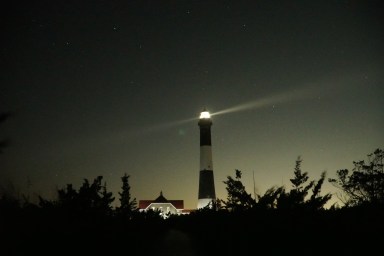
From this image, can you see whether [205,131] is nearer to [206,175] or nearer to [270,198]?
[206,175]

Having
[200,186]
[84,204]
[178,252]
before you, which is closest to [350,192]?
[200,186]

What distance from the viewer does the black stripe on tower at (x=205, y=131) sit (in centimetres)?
4866

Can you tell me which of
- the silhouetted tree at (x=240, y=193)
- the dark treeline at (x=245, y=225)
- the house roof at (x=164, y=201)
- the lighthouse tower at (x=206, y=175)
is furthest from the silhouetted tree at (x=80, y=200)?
the house roof at (x=164, y=201)

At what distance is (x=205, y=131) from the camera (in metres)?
49.3

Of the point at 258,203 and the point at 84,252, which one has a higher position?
the point at 258,203

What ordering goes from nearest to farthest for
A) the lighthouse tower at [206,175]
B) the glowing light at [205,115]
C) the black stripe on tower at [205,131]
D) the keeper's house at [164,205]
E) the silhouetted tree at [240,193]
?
the silhouetted tree at [240,193]
the lighthouse tower at [206,175]
the black stripe on tower at [205,131]
the glowing light at [205,115]
the keeper's house at [164,205]

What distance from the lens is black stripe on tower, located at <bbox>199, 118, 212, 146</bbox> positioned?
48659mm

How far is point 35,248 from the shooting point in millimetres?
4941

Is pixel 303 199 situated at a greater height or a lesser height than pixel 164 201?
lesser

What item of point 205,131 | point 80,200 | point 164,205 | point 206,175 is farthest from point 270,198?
point 164,205

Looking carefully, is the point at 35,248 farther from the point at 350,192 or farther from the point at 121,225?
the point at 350,192

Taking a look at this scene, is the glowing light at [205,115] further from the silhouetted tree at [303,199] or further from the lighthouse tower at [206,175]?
the silhouetted tree at [303,199]

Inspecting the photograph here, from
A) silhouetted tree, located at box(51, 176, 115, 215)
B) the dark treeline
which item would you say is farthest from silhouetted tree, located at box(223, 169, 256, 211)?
silhouetted tree, located at box(51, 176, 115, 215)

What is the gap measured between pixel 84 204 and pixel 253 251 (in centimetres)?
256
